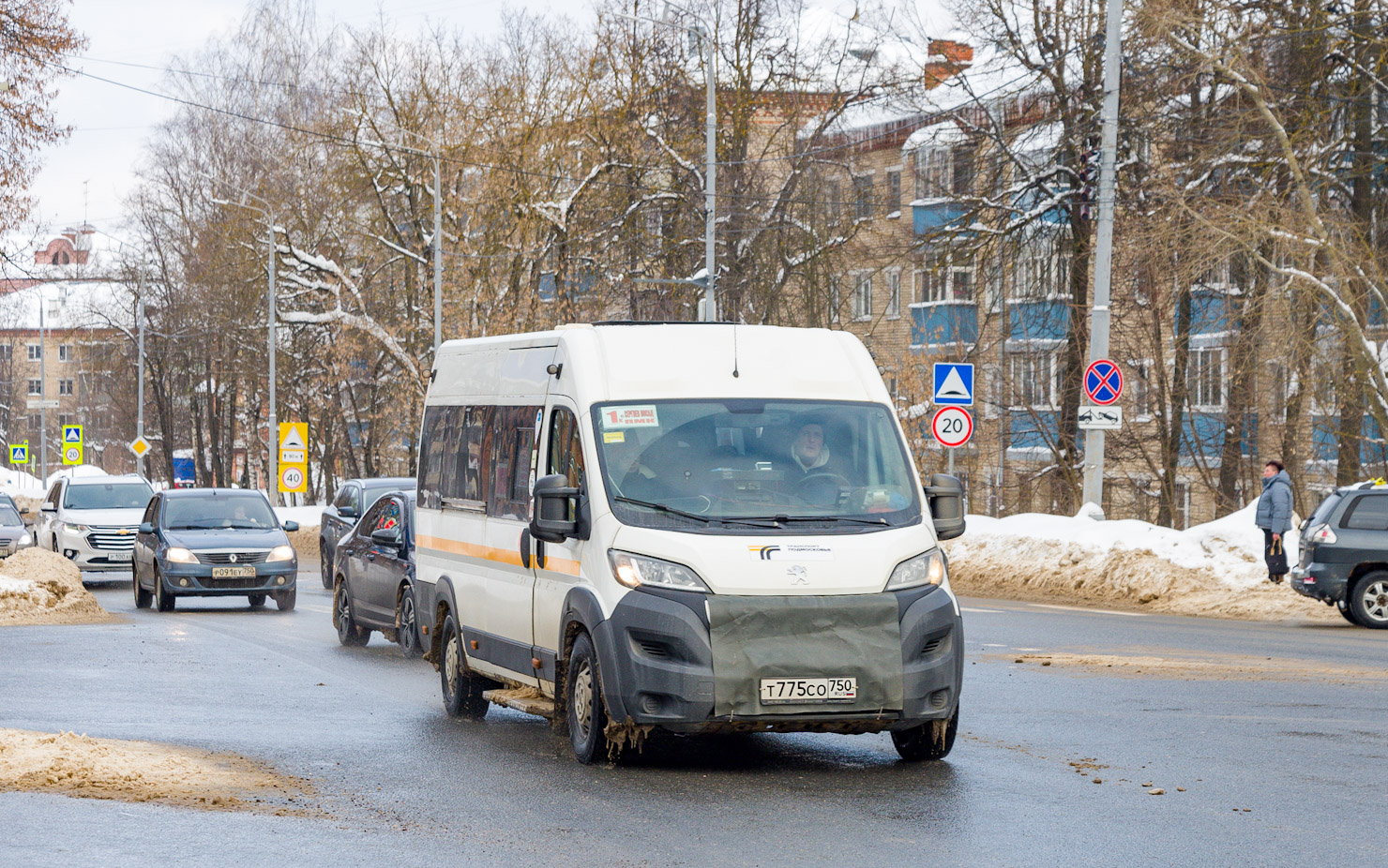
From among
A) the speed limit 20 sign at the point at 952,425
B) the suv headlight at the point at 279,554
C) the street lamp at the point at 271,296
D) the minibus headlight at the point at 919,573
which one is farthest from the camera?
the street lamp at the point at 271,296

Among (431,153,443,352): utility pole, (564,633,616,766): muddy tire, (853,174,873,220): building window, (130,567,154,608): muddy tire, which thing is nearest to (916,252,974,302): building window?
(853,174,873,220): building window

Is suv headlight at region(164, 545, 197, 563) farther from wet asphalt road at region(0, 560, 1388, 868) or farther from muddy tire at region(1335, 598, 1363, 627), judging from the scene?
muddy tire at region(1335, 598, 1363, 627)

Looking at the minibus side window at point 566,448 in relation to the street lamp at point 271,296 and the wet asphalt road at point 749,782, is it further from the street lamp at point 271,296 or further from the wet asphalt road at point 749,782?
the street lamp at point 271,296

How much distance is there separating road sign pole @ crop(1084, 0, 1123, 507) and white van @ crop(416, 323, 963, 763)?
16.2m

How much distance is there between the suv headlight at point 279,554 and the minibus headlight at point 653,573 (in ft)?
48.3

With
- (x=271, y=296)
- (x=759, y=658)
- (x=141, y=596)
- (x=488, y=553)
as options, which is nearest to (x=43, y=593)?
(x=141, y=596)

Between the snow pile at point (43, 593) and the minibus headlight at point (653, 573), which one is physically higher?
the minibus headlight at point (653, 573)

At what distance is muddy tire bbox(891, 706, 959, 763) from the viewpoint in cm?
979

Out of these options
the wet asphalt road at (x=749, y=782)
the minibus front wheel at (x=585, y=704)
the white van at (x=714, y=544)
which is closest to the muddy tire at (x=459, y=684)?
the wet asphalt road at (x=749, y=782)

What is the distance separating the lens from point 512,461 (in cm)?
1130

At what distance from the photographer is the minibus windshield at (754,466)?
965cm

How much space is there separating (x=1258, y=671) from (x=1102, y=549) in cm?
1111

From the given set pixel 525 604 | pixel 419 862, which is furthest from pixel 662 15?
pixel 419 862

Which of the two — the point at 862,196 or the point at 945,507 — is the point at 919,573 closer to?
the point at 945,507
